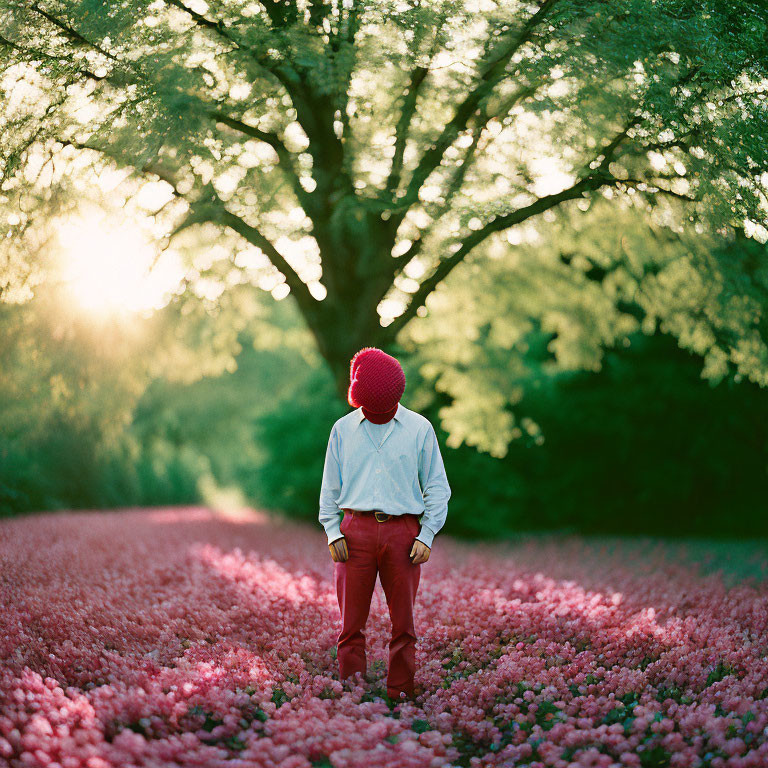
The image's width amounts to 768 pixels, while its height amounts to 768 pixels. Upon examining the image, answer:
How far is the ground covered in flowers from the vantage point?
370cm

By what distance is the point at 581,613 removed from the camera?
6426 millimetres

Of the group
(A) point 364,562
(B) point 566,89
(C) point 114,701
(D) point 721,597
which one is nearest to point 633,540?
(D) point 721,597

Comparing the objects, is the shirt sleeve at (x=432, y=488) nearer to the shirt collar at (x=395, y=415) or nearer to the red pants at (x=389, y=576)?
the red pants at (x=389, y=576)

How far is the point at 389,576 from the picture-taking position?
4.47 metres

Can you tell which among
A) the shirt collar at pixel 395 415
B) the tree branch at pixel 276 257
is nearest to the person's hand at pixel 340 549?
the shirt collar at pixel 395 415

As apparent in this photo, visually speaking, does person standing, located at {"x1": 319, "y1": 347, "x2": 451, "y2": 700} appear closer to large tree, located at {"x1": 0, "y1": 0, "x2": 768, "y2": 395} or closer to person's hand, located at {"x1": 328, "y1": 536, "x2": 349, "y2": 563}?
person's hand, located at {"x1": 328, "y1": 536, "x2": 349, "y2": 563}

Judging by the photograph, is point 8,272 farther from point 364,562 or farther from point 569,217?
point 569,217

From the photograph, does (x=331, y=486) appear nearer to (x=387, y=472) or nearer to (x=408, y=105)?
(x=387, y=472)

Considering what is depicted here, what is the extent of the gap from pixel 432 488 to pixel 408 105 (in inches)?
206

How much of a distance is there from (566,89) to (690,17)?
1226 millimetres

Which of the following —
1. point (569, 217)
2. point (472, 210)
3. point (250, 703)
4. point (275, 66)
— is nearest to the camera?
point (250, 703)

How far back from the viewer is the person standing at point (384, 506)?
14.5 feet

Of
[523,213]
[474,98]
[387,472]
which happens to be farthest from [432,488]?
[474,98]

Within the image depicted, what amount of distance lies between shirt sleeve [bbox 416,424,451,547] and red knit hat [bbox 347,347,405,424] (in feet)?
1.14
